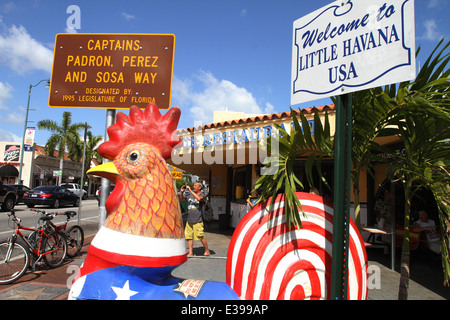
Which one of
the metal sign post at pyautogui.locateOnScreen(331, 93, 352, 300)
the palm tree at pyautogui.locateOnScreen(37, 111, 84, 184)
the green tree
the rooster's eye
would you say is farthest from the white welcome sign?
the palm tree at pyautogui.locateOnScreen(37, 111, 84, 184)

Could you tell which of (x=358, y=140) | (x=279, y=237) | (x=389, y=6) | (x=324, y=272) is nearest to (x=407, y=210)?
(x=358, y=140)

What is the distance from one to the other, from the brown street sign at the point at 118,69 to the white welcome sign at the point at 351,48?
6.64 ft

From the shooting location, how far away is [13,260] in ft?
15.0

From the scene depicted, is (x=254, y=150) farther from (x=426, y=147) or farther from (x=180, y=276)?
(x=426, y=147)

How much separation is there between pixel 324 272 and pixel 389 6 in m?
1.45

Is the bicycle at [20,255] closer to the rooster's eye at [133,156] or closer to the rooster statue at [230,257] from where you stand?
the rooster statue at [230,257]

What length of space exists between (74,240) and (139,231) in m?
5.50

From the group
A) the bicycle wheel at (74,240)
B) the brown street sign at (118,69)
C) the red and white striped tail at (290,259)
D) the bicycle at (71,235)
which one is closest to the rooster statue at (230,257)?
the red and white striped tail at (290,259)

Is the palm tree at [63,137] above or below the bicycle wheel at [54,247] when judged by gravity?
above

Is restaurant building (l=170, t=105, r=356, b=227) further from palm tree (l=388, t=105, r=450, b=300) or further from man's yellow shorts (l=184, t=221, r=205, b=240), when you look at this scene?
palm tree (l=388, t=105, r=450, b=300)

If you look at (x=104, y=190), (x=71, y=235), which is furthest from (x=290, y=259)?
(x=71, y=235)

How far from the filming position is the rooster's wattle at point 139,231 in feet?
5.34

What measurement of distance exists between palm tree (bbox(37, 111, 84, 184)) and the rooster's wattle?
3518 cm

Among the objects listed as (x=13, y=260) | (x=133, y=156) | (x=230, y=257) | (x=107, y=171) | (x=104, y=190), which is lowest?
(x=13, y=260)
